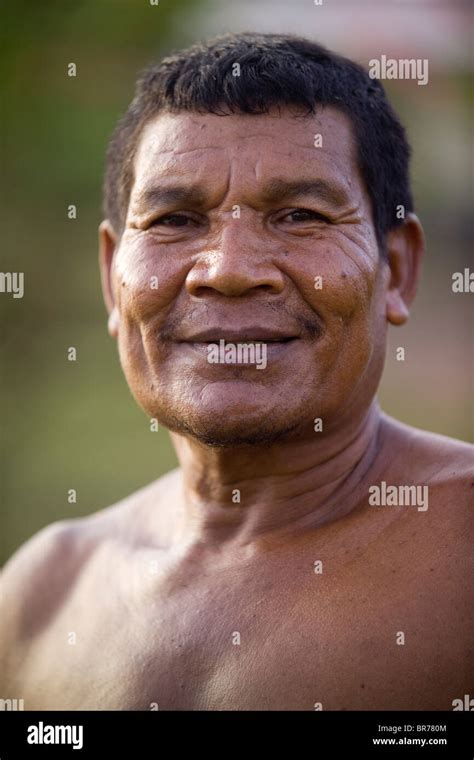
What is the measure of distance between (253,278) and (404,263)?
0.61 m

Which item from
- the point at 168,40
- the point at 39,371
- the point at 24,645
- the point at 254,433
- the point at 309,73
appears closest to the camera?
the point at 254,433

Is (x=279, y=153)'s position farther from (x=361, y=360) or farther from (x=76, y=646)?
(x=76, y=646)

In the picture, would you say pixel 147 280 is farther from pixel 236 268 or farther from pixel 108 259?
pixel 108 259

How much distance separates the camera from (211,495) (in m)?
2.32

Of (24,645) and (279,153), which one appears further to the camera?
(24,645)

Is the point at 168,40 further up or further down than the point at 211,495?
further up

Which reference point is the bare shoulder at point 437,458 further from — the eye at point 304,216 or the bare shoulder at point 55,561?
the bare shoulder at point 55,561

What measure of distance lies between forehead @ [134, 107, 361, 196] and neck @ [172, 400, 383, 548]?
0.62 meters

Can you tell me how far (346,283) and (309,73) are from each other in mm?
524

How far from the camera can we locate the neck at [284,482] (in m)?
2.20

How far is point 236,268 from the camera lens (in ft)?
6.44

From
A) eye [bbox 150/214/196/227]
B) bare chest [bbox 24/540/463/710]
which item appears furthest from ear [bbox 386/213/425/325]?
bare chest [bbox 24/540/463/710]

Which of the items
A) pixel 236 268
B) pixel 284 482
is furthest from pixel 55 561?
pixel 236 268
